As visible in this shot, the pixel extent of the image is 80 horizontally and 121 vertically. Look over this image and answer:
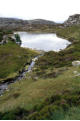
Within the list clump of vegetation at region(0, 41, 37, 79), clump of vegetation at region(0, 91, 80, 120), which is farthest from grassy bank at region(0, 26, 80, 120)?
clump of vegetation at region(0, 41, 37, 79)

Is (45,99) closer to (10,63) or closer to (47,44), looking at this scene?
(10,63)

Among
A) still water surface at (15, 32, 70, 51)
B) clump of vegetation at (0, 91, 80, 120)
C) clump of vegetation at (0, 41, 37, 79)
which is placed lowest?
clump of vegetation at (0, 41, 37, 79)

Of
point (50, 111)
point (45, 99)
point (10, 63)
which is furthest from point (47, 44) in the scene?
point (50, 111)

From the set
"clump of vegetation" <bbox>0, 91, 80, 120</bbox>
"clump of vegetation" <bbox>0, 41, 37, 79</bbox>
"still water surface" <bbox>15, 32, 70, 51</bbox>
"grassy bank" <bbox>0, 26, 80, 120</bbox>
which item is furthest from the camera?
"still water surface" <bbox>15, 32, 70, 51</bbox>

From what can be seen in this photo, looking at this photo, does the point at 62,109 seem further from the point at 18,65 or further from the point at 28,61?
the point at 28,61

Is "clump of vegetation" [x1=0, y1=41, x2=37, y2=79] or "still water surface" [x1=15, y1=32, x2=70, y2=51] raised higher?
"still water surface" [x1=15, y1=32, x2=70, y2=51]

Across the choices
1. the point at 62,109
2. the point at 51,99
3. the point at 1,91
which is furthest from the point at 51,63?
the point at 62,109

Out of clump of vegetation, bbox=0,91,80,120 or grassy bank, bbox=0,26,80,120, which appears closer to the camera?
clump of vegetation, bbox=0,91,80,120

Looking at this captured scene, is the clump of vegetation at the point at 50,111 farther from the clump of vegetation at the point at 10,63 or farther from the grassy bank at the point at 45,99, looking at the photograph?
the clump of vegetation at the point at 10,63

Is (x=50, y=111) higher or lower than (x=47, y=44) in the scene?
higher

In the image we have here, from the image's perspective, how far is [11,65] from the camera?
5084 cm

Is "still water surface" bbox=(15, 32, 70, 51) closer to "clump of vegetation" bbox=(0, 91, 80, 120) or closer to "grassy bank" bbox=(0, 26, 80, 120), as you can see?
"grassy bank" bbox=(0, 26, 80, 120)

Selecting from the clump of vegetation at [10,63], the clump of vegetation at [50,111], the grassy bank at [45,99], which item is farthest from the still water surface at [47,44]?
the clump of vegetation at [50,111]

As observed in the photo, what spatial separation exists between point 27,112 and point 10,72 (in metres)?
31.7
